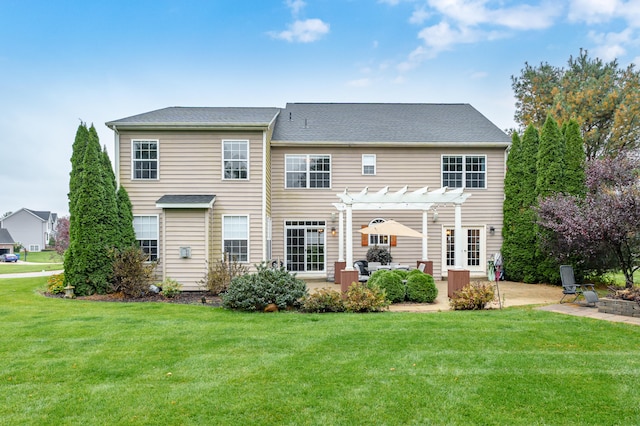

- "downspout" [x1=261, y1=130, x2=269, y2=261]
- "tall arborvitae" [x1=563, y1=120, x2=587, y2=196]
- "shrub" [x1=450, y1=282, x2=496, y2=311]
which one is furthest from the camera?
"tall arborvitae" [x1=563, y1=120, x2=587, y2=196]

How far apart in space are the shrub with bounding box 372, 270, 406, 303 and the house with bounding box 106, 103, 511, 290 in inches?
Result: 108

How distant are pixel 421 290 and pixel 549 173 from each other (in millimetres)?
7270

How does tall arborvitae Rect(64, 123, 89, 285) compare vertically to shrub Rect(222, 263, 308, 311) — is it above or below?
above

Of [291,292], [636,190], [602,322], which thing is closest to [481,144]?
[636,190]

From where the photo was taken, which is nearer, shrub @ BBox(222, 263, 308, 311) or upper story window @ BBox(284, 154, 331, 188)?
shrub @ BBox(222, 263, 308, 311)

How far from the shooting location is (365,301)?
8.96 meters

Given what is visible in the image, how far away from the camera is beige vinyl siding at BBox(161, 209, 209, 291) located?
42.0 feet

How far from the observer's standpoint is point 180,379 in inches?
189

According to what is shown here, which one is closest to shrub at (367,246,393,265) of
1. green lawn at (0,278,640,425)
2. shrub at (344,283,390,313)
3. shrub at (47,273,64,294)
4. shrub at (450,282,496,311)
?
shrub at (450,282,496,311)

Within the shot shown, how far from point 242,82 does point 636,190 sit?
16.1m

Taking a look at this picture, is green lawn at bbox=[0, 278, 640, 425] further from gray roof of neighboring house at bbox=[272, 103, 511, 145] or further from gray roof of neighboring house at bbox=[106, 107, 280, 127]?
gray roof of neighboring house at bbox=[272, 103, 511, 145]

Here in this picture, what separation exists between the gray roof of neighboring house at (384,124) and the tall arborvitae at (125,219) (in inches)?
215

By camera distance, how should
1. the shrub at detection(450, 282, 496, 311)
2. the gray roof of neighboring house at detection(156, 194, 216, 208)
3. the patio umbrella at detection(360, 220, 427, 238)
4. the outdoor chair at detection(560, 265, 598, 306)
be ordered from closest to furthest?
the shrub at detection(450, 282, 496, 311), the outdoor chair at detection(560, 265, 598, 306), the patio umbrella at detection(360, 220, 427, 238), the gray roof of neighboring house at detection(156, 194, 216, 208)

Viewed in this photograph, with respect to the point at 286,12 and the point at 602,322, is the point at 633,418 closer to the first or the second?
the point at 602,322
